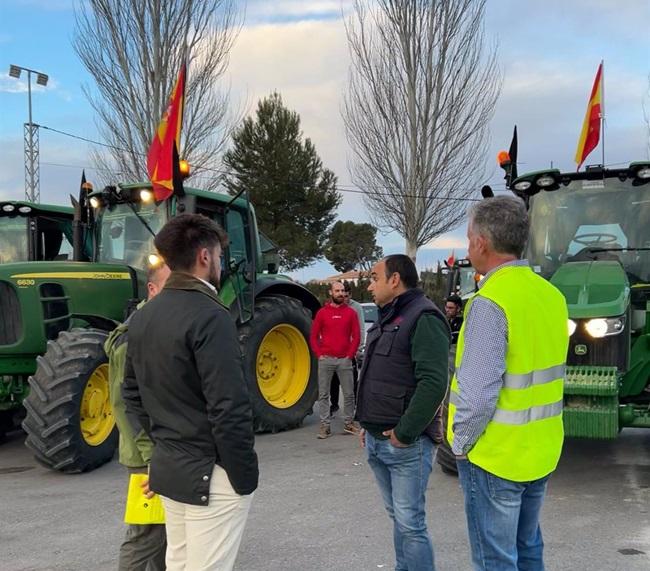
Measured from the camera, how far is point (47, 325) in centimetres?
654

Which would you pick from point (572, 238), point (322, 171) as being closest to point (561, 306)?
point (572, 238)

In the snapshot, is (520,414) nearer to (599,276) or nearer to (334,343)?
(599,276)

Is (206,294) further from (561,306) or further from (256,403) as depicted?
(256,403)

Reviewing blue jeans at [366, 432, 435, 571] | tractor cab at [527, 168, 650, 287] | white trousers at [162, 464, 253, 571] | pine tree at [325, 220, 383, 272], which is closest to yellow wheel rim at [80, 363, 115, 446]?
blue jeans at [366, 432, 435, 571]

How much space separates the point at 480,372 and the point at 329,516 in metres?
2.79

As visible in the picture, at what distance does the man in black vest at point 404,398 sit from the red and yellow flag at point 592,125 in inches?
249

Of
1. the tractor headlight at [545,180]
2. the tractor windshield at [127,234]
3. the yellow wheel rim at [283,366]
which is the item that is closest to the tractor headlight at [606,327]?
the tractor headlight at [545,180]

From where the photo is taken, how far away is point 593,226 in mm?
6102

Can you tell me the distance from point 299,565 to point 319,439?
3550mm

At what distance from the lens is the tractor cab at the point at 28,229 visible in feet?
27.2

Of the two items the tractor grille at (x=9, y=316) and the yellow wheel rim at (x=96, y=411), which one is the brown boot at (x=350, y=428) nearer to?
the yellow wheel rim at (x=96, y=411)

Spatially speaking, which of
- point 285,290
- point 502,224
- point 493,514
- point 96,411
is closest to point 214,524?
point 493,514

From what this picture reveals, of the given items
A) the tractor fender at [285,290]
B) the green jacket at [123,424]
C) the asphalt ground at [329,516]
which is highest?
the tractor fender at [285,290]

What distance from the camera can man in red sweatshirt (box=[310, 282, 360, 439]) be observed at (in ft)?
24.7
